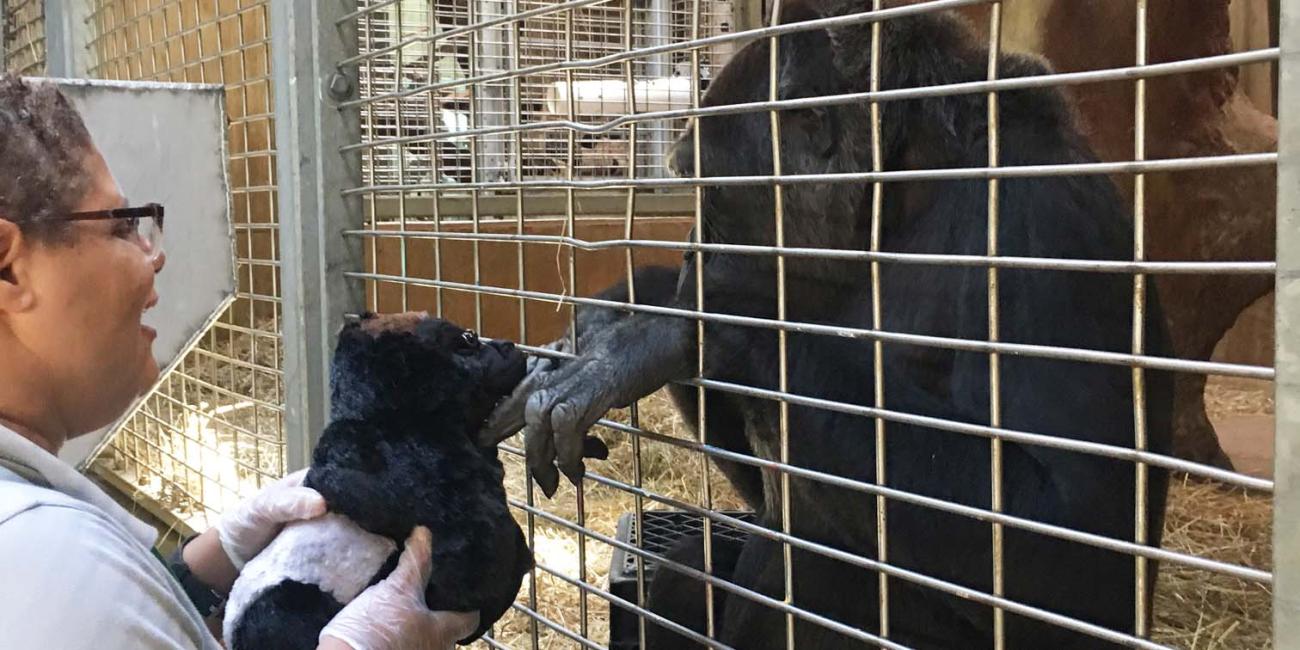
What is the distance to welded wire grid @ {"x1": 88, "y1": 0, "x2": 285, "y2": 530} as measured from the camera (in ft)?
11.4

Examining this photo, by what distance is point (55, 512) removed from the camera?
3.03 ft

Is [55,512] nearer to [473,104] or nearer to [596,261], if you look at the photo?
[473,104]

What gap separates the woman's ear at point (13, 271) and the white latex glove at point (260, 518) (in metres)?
0.54

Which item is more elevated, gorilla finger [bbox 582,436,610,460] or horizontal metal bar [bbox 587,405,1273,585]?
horizontal metal bar [bbox 587,405,1273,585]

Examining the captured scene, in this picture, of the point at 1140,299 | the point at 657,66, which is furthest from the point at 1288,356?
the point at 657,66

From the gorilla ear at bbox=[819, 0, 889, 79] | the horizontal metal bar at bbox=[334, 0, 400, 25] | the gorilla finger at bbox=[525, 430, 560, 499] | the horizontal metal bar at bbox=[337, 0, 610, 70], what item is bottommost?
the gorilla finger at bbox=[525, 430, 560, 499]

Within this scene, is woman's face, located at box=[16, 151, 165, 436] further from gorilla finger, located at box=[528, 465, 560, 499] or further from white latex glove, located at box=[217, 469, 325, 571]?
gorilla finger, located at box=[528, 465, 560, 499]

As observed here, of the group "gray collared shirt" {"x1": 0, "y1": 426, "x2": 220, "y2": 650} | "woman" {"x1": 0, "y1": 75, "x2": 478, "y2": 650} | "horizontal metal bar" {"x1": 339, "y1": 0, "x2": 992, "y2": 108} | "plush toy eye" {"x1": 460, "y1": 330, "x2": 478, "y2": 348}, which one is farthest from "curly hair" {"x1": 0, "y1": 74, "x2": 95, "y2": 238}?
"horizontal metal bar" {"x1": 339, "y1": 0, "x2": 992, "y2": 108}

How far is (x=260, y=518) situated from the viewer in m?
1.57

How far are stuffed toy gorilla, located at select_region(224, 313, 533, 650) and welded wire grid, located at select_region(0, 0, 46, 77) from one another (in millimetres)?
4398

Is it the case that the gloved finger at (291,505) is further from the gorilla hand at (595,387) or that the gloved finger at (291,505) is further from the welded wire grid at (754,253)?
the welded wire grid at (754,253)

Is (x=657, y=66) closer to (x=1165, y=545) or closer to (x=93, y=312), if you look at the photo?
(x=1165, y=545)

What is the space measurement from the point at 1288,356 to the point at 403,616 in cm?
103

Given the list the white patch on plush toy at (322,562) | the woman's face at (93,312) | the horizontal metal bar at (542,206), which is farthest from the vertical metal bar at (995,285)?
the horizontal metal bar at (542,206)
